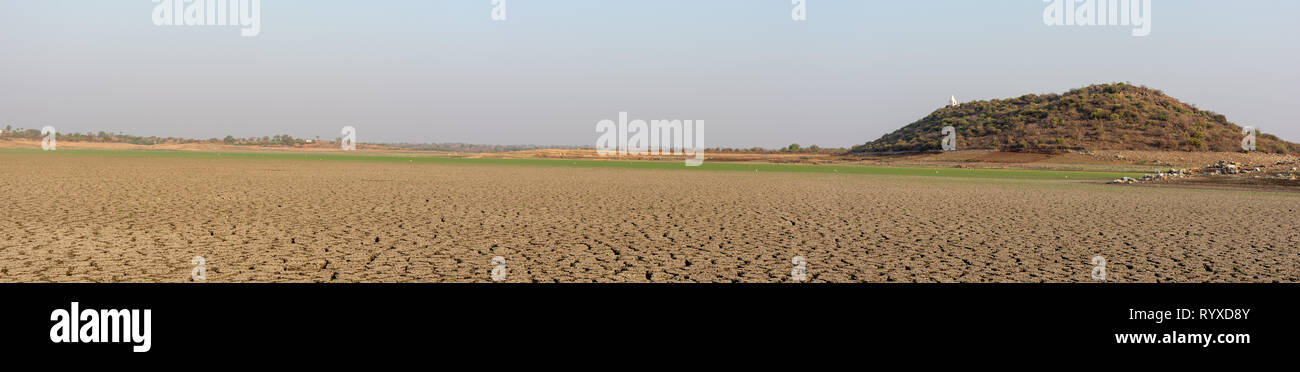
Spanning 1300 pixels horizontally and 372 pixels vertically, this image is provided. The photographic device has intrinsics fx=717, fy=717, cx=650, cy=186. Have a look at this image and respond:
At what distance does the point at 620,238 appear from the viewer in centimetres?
998

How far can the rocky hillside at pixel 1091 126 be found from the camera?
70.7 m

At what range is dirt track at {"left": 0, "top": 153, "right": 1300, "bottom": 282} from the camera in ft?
23.7

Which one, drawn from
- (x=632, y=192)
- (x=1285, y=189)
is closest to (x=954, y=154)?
(x=1285, y=189)

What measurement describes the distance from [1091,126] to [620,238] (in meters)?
81.8

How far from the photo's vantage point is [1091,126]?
76.3 m

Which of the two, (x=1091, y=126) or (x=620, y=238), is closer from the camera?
(x=620, y=238)

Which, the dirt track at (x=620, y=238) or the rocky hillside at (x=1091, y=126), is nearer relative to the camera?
the dirt track at (x=620, y=238)

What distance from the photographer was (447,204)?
51.2ft

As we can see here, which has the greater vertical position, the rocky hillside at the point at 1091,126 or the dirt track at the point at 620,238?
the rocky hillside at the point at 1091,126

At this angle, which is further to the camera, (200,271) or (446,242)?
(446,242)

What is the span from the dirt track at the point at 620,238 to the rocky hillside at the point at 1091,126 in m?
60.9

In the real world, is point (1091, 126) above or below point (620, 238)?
above
